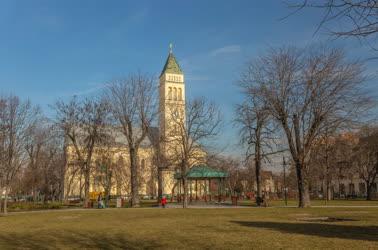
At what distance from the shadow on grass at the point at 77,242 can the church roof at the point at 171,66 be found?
344 ft

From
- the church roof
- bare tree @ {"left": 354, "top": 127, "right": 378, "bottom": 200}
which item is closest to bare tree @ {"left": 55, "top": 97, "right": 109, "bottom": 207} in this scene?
bare tree @ {"left": 354, "top": 127, "right": 378, "bottom": 200}

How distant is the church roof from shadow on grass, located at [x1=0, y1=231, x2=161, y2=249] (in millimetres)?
104807

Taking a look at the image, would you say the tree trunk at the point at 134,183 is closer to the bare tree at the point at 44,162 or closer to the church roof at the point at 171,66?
the bare tree at the point at 44,162

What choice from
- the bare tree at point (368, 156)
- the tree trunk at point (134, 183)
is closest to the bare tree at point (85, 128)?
the tree trunk at point (134, 183)

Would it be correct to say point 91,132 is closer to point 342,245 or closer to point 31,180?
point 31,180

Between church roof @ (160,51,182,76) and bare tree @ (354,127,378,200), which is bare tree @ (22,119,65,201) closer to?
bare tree @ (354,127,378,200)

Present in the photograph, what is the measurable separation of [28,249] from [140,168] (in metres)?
60.3

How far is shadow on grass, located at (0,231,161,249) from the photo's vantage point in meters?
12.6

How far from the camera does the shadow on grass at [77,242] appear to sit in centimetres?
1258

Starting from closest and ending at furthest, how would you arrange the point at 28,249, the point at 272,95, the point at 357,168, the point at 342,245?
the point at 342,245 → the point at 28,249 → the point at 272,95 → the point at 357,168

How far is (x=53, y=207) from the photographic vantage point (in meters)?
44.0

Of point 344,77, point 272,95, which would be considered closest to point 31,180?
point 272,95

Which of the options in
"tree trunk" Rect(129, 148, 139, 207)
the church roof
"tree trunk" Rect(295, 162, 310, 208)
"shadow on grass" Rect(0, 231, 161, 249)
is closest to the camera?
"shadow on grass" Rect(0, 231, 161, 249)

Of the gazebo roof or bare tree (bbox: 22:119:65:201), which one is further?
bare tree (bbox: 22:119:65:201)
